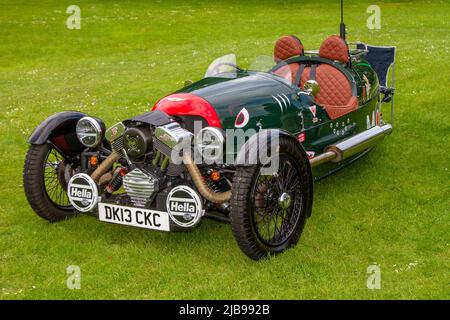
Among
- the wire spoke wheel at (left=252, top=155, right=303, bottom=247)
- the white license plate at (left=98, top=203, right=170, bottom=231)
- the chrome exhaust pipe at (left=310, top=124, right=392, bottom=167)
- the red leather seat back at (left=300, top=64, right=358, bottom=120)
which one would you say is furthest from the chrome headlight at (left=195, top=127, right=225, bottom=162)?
the red leather seat back at (left=300, top=64, right=358, bottom=120)

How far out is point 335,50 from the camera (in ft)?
27.9

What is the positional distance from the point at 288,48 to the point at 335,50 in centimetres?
71

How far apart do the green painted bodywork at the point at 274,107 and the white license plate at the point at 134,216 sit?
1229 millimetres

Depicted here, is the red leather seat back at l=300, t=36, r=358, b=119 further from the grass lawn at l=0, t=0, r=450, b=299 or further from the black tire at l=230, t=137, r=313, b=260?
the black tire at l=230, t=137, r=313, b=260

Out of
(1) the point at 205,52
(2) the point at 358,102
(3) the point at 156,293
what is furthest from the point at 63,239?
(1) the point at 205,52

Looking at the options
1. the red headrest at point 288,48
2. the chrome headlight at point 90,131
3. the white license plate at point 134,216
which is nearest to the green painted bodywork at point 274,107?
the red headrest at point 288,48

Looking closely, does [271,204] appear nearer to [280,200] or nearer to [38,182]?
[280,200]

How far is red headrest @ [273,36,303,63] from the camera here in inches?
346

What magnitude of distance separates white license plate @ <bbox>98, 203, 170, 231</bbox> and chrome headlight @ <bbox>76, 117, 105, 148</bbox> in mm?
721

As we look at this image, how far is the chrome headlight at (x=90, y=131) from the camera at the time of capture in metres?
6.41

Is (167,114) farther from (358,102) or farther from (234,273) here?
(358,102)

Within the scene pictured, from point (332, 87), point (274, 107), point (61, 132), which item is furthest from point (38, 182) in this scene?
point (332, 87)

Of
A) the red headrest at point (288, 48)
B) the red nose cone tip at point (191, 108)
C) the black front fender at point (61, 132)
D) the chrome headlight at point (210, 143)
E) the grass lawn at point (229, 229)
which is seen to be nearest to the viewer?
the grass lawn at point (229, 229)

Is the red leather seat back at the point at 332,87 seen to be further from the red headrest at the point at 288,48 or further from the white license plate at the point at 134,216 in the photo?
the white license plate at the point at 134,216
